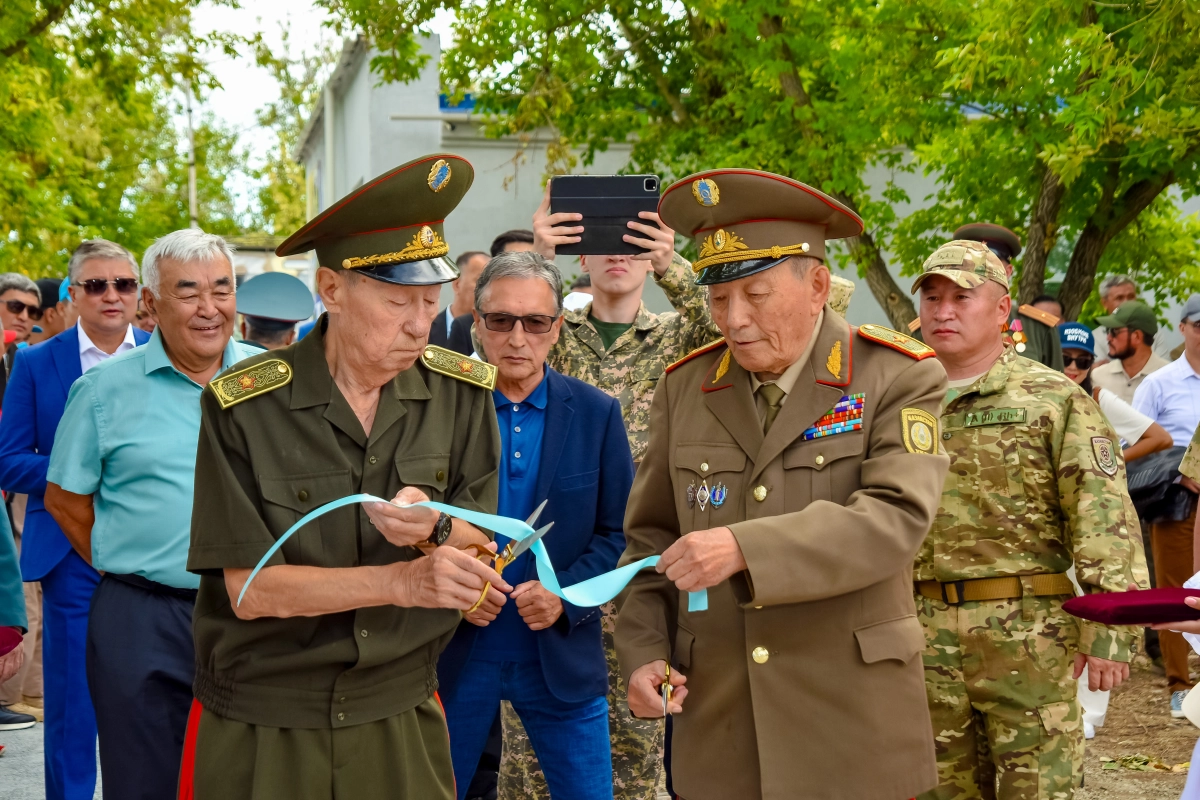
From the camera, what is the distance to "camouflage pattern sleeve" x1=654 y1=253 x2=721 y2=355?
467 centimetres

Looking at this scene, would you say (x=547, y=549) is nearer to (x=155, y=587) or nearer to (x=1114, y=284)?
(x=155, y=587)

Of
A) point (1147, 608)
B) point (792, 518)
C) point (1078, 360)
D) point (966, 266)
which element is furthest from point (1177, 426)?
point (792, 518)

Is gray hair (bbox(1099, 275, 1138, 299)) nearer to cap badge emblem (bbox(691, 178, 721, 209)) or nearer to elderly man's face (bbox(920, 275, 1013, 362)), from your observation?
elderly man's face (bbox(920, 275, 1013, 362))

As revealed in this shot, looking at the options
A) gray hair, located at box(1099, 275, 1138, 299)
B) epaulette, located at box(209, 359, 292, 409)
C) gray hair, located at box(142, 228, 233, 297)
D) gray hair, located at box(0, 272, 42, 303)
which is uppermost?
gray hair, located at box(1099, 275, 1138, 299)

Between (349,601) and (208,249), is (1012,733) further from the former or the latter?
(208,249)

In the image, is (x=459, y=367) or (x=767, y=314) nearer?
(x=767, y=314)

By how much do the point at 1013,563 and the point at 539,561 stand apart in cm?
208

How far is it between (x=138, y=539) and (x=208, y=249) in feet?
3.48

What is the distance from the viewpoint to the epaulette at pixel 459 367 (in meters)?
3.03

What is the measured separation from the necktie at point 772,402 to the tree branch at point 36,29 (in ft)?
34.2

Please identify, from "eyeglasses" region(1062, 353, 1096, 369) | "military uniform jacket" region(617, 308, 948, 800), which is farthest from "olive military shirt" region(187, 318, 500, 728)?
"eyeglasses" region(1062, 353, 1096, 369)

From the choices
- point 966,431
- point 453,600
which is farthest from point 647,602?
point 966,431

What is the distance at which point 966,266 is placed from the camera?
14.4ft

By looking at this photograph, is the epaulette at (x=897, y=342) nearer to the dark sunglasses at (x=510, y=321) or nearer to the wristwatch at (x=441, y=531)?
the wristwatch at (x=441, y=531)
